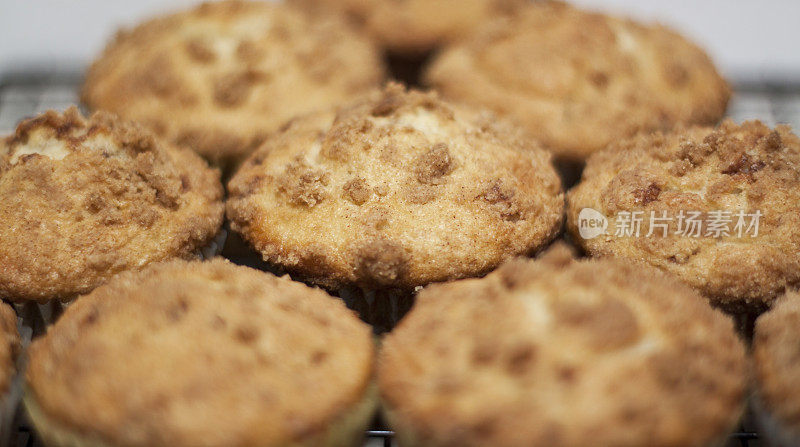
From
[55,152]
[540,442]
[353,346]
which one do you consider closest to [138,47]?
[55,152]

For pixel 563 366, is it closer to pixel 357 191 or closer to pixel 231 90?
pixel 357 191

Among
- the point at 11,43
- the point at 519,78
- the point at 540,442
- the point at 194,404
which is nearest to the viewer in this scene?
the point at 540,442

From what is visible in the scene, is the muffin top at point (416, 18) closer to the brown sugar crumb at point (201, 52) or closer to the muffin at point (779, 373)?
the brown sugar crumb at point (201, 52)

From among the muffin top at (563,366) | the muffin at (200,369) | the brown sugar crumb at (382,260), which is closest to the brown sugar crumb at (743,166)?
the muffin top at (563,366)

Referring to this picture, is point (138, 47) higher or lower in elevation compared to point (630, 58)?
higher

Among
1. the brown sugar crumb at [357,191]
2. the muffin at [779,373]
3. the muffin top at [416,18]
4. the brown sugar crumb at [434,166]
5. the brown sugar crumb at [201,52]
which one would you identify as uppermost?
the muffin top at [416,18]

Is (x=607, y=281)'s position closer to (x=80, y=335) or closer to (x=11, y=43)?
Result: (x=80, y=335)
